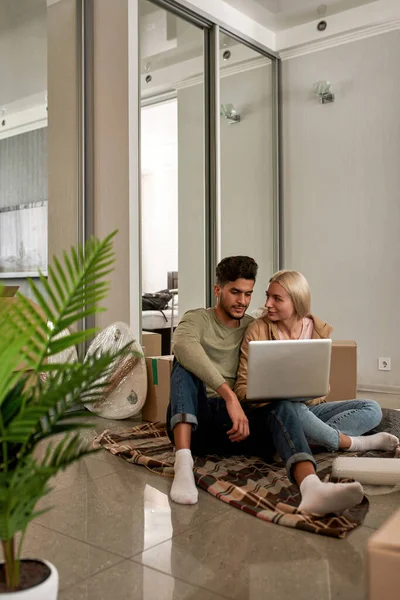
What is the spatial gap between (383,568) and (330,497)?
728 mm

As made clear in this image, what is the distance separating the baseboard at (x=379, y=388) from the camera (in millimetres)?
4441

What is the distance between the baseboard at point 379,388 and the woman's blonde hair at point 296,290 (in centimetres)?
221

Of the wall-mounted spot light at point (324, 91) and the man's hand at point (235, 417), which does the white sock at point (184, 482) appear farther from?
the wall-mounted spot light at point (324, 91)

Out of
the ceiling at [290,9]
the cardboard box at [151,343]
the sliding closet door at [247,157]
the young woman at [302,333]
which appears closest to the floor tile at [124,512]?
the young woman at [302,333]

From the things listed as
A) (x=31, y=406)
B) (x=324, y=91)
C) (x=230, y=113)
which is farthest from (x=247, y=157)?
(x=31, y=406)

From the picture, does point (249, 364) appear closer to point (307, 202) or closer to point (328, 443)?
point (328, 443)

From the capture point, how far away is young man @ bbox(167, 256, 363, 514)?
2.01 meters

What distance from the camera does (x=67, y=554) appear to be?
1.64 metres

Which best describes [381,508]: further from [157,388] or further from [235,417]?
[157,388]

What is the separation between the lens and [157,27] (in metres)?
3.93

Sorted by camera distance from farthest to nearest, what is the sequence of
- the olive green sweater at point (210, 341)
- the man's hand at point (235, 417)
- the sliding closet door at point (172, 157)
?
1. the sliding closet door at point (172, 157)
2. the olive green sweater at point (210, 341)
3. the man's hand at point (235, 417)

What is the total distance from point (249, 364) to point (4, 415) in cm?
126

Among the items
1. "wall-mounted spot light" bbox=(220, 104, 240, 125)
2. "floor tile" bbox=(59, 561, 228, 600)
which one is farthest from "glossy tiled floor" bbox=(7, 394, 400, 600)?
"wall-mounted spot light" bbox=(220, 104, 240, 125)

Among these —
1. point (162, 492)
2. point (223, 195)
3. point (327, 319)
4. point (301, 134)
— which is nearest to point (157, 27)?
point (223, 195)
